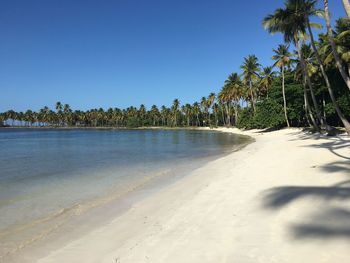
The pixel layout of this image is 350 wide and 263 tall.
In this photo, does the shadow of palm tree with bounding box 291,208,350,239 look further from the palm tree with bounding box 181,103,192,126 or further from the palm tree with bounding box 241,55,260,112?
the palm tree with bounding box 181,103,192,126

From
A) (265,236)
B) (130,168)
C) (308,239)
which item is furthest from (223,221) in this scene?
(130,168)

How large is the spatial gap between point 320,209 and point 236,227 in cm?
196

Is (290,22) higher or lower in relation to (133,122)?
higher

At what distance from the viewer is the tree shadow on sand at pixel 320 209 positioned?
5.81 m

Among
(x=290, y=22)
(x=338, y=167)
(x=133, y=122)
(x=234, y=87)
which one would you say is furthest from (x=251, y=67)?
(x=133, y=122)

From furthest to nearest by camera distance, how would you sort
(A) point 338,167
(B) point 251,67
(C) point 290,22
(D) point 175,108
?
1. (D) point 175,108
2. (B) point 251,67
3. (C) point 290,22
4. (A) point 338,167

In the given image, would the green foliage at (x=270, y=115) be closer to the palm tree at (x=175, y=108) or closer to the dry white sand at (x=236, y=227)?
the dry white sand at (x=236, y=227)

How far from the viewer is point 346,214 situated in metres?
6.64

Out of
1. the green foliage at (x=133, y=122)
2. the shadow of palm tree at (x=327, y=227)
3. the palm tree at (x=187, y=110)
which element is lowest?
the shadow of palm tree at (x=327, y=227)

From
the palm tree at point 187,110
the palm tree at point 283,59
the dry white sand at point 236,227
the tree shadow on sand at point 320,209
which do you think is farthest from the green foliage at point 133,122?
the tree shadow on sand at point 320,209

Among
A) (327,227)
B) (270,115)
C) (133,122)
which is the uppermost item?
(270,115)

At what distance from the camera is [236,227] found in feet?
22.3

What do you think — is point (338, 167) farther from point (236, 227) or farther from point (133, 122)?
point (133, 122)

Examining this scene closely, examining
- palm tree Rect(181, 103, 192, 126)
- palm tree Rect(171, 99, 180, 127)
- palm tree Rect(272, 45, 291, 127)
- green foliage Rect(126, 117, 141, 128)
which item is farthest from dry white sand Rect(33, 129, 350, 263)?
green foliage Rect(126, 117, 141, 128)
